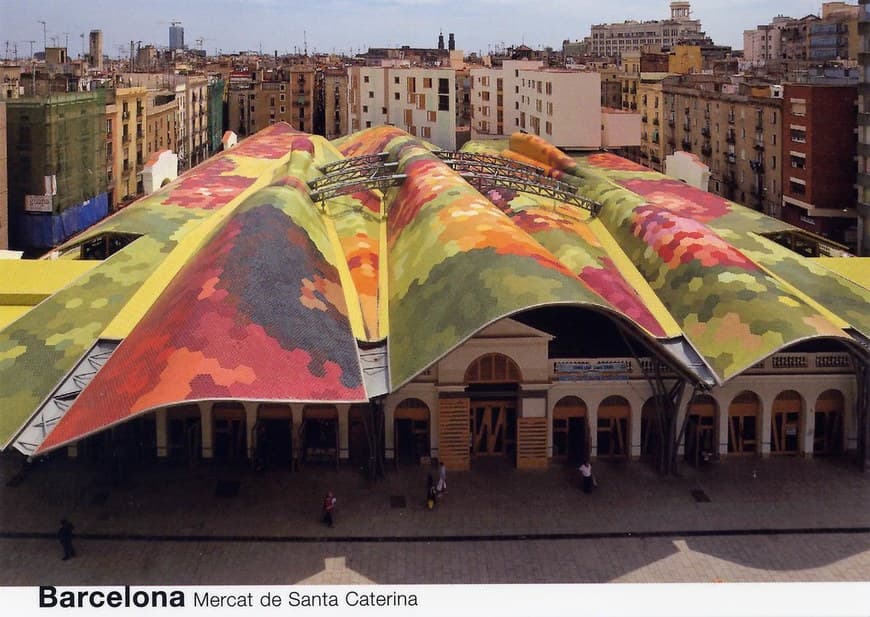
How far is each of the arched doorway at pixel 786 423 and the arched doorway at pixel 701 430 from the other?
238cm

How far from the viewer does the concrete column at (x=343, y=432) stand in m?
36.9

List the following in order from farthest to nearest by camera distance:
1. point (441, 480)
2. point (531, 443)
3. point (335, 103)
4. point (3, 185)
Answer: point (335, 103) → point (3, 185) → point (531, 443) → point (441, 480)

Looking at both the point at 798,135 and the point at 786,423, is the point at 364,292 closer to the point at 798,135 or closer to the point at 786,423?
the point at 786,423

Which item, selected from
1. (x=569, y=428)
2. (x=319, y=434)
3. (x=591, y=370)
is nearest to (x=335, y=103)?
(x=319, y=434)

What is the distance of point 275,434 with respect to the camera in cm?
3728

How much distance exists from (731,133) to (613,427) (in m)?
52.6

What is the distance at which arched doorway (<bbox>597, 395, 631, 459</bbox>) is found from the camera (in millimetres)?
37531

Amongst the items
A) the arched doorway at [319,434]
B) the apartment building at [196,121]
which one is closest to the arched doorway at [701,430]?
the arched doorway at [319,434]

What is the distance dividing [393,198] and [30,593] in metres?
32.3

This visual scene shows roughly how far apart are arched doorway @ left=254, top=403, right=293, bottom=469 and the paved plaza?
3.27 ft

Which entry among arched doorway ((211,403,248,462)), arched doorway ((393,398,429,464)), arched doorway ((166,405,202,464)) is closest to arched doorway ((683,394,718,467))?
arched doorway ((393,398,429,464))

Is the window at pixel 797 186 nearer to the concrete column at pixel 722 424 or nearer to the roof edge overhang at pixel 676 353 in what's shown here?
the concrete column at pixel 722 424

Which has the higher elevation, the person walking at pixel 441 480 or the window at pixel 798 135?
the window at pixel 798 135

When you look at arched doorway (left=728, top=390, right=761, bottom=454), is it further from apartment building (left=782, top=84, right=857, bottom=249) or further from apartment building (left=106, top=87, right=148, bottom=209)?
apartment building (left=106, top=87, right=148, bottom=209)
